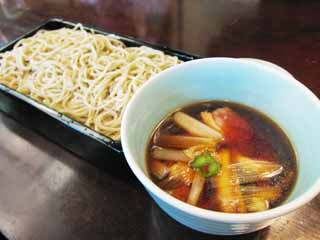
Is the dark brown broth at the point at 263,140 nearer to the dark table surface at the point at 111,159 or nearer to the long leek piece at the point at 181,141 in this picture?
the long leek piece at the point at 181,141

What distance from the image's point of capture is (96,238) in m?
0.77

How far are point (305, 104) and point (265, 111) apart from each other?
0.14 metres

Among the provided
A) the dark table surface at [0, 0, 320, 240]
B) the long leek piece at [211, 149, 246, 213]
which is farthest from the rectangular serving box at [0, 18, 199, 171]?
the long leek piece at [211, 149, 246, 213]

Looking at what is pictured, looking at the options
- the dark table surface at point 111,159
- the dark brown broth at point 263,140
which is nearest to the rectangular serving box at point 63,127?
the dark table surface at point 111,159

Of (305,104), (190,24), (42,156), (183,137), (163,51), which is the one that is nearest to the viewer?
(305,104)

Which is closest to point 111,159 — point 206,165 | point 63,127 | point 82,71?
point 63,127

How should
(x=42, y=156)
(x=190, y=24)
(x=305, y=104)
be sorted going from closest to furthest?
1. (x=305, y=104)
2. (x=42, y=156)
3. (x=190, y=24)

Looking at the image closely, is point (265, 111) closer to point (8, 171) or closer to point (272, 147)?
point (272, 147)

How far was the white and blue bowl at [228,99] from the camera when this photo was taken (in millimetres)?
531

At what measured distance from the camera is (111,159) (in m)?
0.84

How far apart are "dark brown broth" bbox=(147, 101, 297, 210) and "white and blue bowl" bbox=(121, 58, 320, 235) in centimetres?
1

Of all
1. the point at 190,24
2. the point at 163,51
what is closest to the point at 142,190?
the point at 163,51

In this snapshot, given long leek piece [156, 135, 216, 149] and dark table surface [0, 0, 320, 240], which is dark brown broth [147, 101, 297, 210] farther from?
dark table surface [0, 0, 320, 240]

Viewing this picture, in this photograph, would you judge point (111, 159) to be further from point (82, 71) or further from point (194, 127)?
point (82, 71)
